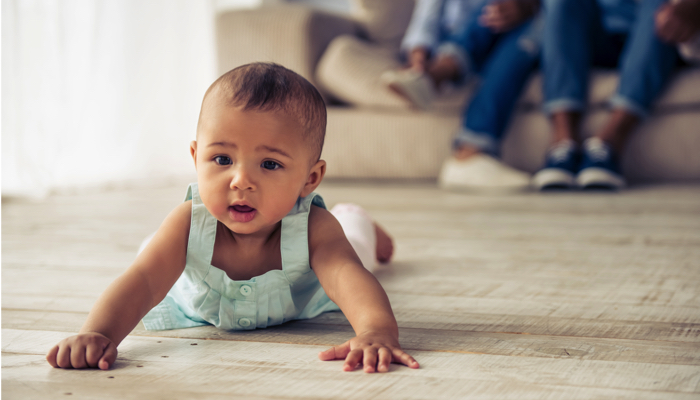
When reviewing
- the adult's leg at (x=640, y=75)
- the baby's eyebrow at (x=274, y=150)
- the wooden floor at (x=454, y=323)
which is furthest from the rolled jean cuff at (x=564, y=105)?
the baby's eyebrow at (x=274, y=150)

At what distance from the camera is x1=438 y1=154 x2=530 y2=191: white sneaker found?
1.92 metres

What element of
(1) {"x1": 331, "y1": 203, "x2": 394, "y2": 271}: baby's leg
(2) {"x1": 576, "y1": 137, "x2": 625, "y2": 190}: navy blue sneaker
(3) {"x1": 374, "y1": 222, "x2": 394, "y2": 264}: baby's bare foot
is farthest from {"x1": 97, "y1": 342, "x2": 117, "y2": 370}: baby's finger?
(2) {"x1": 576, "y1": 137, "x2": 625, "y2": 190}: navy blue sneaker

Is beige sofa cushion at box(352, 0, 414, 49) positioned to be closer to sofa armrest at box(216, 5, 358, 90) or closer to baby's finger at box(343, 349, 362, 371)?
sofa armrest at box(216, 5, 358, 90)

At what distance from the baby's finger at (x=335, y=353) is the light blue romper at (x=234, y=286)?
131mm

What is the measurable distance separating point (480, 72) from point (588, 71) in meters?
0.35

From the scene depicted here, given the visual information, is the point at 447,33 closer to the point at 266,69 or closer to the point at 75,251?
the point at 75,251

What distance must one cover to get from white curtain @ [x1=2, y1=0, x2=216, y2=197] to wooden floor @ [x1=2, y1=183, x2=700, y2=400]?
1.92 ft

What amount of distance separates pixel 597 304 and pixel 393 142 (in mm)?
1481

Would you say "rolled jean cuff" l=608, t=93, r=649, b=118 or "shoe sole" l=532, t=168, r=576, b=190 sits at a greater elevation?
"rolled jean cuff" l=608, t=93, r=649, b=118

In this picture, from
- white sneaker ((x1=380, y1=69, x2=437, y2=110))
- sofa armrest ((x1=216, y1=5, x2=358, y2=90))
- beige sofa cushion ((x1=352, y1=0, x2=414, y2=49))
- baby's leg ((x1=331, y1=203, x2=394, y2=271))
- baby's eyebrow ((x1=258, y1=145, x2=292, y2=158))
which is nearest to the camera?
baby's eyebrow ((x1=258, y1=145, x2=292, y2=158))

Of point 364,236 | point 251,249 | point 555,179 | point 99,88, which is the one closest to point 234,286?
point 251,249

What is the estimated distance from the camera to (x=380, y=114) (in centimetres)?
219

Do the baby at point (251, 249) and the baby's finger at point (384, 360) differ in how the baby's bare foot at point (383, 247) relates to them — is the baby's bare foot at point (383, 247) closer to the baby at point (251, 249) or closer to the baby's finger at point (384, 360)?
the baby at point (251, 249)

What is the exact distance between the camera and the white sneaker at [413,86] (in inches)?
76.9
